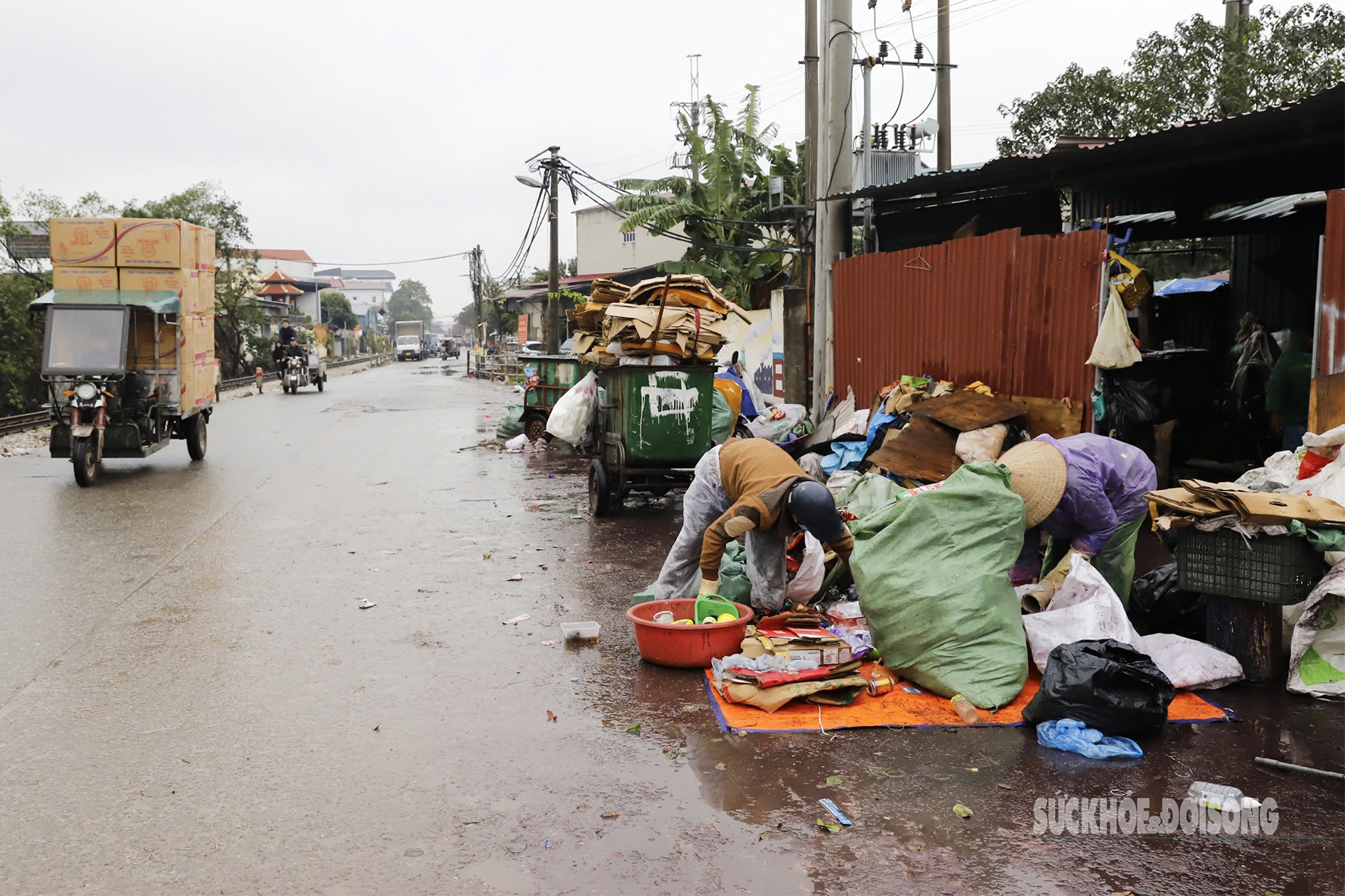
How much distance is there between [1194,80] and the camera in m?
16.0

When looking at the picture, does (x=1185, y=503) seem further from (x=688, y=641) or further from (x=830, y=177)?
(x=830, y=177)

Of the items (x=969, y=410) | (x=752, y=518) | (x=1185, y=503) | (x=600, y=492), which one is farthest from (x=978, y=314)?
(x=752, y=518)

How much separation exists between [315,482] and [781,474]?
330 inches

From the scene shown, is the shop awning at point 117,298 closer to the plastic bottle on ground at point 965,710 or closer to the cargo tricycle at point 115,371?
the cargo tricycle at point 115,371

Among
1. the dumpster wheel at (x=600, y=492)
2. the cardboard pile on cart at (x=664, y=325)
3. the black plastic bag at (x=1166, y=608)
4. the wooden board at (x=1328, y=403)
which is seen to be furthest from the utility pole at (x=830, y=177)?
the black plastic bag at (x=1166, y=608)

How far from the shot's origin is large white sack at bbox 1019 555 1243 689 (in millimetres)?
5023

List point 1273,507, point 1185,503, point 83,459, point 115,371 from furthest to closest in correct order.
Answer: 1. point 115,371
2. point 83,459
3. point 1185,503
4. point 1273,507

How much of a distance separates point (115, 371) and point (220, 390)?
21382 mm

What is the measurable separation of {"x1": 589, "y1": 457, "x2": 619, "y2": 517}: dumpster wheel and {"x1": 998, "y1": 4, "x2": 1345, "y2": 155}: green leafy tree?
34.7ft

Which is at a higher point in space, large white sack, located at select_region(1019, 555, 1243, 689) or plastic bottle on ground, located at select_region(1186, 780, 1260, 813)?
large white sack, located at select_region(1019, 555, 1243, 689)

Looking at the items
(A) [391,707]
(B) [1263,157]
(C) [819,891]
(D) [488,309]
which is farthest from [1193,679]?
(D) [488,309]

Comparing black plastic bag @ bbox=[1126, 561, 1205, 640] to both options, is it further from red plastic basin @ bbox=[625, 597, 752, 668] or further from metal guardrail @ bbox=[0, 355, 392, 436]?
metal guardrail @ bbox=[0, 355, 392, 436]

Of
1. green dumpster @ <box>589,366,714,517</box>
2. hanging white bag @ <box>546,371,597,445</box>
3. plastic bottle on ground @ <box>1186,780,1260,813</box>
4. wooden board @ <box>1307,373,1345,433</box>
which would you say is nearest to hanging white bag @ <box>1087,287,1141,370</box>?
wooden board @ <box>1307,373,1345,433</box>

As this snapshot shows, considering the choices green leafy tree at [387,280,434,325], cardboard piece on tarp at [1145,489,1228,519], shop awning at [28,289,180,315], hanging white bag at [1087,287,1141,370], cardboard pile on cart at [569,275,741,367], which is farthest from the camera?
green leafy tree at [387,280,434,325]
